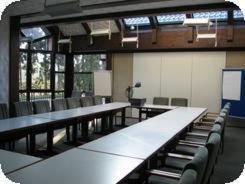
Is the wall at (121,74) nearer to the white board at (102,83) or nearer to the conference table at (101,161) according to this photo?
the white board at (102,83)

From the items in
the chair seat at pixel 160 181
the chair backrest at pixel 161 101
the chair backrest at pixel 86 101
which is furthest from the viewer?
the chair backrest at pixel 161 101

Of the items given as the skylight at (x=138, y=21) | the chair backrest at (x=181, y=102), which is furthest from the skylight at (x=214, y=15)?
the chair backrest at (x=181, y=102)

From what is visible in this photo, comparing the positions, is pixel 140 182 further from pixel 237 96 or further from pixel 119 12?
pixel 237 96

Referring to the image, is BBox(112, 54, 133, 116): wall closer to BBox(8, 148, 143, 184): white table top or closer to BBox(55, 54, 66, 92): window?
BBox(55, 54, 66, 92): window

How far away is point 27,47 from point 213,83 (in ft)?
19.0

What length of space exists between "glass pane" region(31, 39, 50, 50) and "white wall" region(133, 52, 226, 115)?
3.04 metres

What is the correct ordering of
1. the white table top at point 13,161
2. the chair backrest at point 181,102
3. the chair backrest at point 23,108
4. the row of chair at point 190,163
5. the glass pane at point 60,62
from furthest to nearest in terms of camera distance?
1. the glass pane at point 60,62
2. the chair backrest at point 181,102
3. the chair backrest at point 23,108
4. the white table top at point 13,161
5. the row of chair at point 190,163

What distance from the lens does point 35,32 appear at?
841 cm

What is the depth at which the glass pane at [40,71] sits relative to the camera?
8273 mm

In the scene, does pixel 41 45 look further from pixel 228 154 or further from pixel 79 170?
pixel 79 170

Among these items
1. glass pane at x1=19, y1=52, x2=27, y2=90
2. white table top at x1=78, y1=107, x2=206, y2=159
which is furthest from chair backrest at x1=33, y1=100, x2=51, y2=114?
glass pane at x1=19, y1=52, x2=27, y2=90

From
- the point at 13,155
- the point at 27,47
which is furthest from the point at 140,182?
the point at 27,47

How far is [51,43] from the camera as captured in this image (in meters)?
8.78

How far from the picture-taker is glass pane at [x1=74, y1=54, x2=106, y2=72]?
9.05 metres
